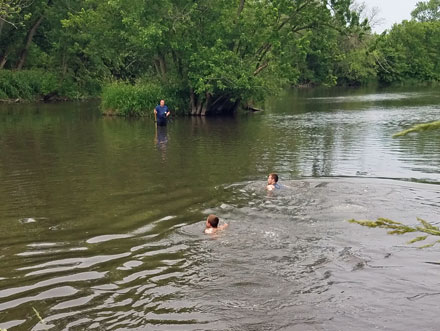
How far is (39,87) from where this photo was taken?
52031 mm

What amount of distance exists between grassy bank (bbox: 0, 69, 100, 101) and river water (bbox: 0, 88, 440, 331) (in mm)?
29876

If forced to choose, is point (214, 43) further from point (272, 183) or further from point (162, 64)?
point (272, 183)

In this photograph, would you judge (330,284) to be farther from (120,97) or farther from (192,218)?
(120,97)

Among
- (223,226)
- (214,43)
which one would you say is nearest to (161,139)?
(214,43)

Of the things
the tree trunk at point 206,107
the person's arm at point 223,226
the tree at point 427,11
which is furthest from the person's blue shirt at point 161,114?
the tree at point 427,11

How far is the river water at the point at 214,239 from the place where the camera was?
6.95 meters

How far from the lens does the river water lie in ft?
22.8

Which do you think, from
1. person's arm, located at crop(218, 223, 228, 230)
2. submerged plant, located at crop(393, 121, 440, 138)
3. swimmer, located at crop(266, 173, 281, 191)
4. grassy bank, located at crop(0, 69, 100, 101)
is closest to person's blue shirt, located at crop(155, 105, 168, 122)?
swimmer, located at crop(266, 173, 281, 191)

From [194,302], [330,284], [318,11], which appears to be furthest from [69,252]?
[318,11]

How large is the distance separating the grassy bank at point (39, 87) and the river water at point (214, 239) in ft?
98.0

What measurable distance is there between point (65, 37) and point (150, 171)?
134ft

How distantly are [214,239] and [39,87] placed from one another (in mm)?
46661

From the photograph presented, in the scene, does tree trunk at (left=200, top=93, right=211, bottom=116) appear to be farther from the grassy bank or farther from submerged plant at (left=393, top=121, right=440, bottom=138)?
submerged plant at (left=393, top=121, right=440, bottom=138)

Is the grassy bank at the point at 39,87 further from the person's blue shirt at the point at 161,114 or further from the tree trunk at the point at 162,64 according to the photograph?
the person's blue shirt at the point at 161,114
